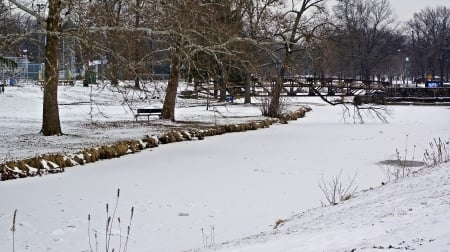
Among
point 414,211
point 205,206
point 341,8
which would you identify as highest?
point 341,8

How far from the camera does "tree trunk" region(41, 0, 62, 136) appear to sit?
52.0 ft

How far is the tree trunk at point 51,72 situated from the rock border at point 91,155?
273 cm

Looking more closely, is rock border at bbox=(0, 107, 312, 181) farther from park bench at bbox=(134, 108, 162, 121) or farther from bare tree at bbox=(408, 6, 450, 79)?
bare tree at bbox=(408, 6, 450, 79)

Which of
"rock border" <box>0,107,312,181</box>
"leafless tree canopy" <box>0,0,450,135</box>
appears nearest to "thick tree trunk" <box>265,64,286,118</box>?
"leafless tree canopy" <box>0,0,450,135</box>

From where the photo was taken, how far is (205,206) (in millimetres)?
9180

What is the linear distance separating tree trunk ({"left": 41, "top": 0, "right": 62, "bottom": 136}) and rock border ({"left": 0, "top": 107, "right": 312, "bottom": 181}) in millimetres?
2726

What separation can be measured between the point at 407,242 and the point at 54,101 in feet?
48.1

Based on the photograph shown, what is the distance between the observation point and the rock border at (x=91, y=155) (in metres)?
11.5

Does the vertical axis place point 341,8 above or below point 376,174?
above

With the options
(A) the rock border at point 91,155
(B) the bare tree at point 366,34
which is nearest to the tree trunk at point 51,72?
(A) the rock border at point 91,155

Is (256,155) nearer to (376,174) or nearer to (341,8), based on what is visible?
(376,174)

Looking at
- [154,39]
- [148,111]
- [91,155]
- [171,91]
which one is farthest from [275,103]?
[91,155]

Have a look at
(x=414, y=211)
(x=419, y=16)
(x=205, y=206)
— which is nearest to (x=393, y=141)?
(x=205, y=206)

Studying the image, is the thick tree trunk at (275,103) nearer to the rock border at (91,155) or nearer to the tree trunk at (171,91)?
the tree trunk at (171,91)
